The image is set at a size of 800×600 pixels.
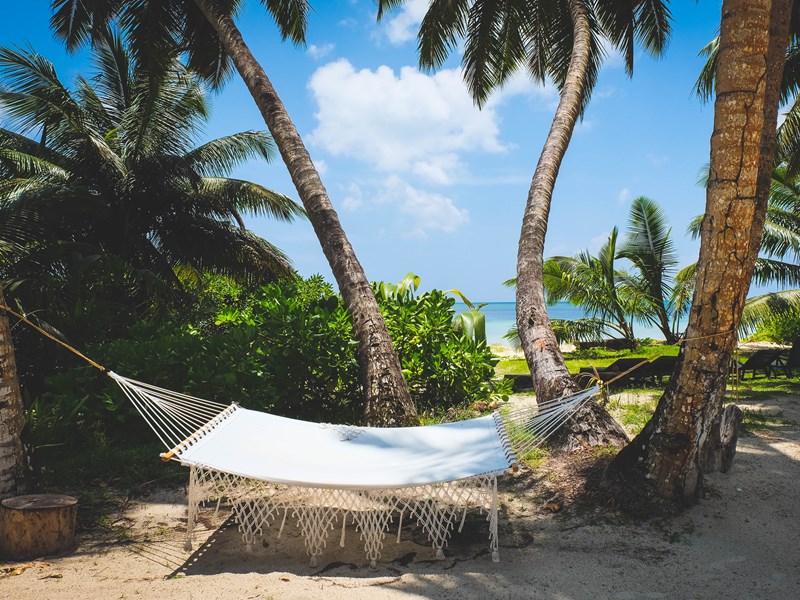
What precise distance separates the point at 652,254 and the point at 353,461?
34.5ft

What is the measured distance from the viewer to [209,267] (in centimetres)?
945

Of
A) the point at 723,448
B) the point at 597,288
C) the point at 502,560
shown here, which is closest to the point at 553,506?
the point at 502,560

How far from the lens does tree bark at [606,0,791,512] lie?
2.91 m

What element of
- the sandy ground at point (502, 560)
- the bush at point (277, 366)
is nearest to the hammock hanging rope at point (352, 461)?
the sandy ground at point (502, 560)

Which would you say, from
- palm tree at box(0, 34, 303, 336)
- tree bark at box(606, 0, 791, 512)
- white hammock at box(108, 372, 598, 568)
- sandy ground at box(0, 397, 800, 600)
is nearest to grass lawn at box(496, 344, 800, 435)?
tree bark at box(606, 0, 791, 512)

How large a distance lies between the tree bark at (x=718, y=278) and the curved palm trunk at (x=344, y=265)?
1569mm

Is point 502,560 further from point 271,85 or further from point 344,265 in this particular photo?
point 271,85

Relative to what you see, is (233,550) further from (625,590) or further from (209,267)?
(209,267)

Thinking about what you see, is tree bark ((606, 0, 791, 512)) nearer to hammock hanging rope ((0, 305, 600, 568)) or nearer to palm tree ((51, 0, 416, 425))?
hammock hanging rope ((0, 305, 600, 568))

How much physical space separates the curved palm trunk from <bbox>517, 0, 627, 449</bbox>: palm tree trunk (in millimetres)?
910

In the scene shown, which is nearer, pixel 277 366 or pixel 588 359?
pixel 277 366

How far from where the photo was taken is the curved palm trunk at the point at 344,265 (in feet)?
13.5

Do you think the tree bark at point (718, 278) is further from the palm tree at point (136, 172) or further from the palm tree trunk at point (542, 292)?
the palm tree at point (136, 172)

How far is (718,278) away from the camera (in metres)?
2.95
